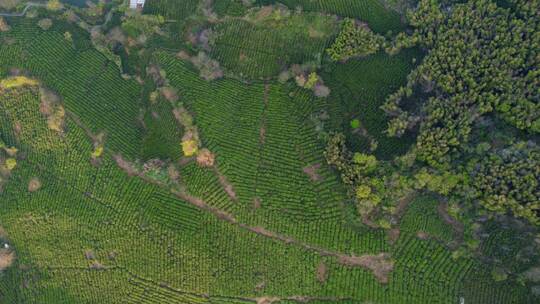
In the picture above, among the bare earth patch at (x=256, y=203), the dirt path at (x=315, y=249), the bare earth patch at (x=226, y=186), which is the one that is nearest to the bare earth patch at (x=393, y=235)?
the dirt path at (x=315, y=249)

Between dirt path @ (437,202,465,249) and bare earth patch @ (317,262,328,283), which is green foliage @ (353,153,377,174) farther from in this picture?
bare earth patch @ (317,262,328,283)

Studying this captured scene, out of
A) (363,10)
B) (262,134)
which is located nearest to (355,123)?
(262,134)

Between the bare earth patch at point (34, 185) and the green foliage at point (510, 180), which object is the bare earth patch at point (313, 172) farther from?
the bare earth patch at point (34, 185)

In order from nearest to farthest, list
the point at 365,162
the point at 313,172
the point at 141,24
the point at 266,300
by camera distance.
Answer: the point at 365,162, the point at 266,300, the point at 313,172, the point at 141,24

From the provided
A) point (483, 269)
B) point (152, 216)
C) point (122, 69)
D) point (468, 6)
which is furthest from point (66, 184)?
point (468, 6)

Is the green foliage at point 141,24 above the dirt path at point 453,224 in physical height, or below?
above

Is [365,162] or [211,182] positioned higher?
[365,162]

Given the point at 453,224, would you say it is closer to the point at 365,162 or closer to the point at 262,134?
the point at 365,162

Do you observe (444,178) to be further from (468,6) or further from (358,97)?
(468,6)
